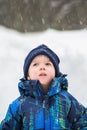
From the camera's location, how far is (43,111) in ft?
14.5

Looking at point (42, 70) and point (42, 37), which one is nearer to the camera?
point (42, 70)

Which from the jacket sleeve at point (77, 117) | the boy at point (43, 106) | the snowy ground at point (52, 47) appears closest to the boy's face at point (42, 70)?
the boy at point (43, 106)

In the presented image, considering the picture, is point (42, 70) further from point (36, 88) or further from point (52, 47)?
point (52, 47)

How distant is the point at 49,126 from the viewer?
436cm

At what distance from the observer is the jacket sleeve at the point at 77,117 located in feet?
14.7

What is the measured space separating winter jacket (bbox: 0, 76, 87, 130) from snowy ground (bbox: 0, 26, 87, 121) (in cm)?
240

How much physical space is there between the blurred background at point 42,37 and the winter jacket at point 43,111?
2.51 metres

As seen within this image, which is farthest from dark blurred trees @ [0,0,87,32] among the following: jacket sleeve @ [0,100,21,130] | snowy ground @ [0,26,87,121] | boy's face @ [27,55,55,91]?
jacket sleeve @ [0,100,21,130]

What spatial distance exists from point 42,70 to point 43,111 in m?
0.38

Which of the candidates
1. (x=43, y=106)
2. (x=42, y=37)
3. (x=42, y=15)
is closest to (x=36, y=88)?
(x=43, y=106)

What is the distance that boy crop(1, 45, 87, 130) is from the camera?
14.4ft

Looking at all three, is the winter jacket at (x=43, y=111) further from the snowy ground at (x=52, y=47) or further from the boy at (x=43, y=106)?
the snowy ground at (x=52, y=47)

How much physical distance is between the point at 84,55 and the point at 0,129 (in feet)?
14.6

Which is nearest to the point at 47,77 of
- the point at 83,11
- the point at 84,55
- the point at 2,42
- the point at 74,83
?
the point at 74,83
